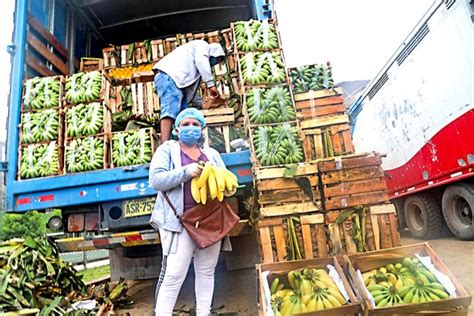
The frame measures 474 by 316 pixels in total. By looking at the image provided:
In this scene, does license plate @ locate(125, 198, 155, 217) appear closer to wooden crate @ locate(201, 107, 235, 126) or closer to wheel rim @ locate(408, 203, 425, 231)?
wooden crate @ locate(201, 107, 235, 126)

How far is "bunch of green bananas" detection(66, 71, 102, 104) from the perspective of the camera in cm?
392

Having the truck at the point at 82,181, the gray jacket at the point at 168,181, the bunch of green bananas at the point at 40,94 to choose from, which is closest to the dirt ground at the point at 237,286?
the truck at the point at 82,181

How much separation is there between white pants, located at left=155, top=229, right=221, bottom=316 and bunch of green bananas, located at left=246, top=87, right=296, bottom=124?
1.48 metres

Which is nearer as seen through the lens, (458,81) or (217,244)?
(217,244)

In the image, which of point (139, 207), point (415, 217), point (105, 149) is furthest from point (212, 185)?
point (415, 217)

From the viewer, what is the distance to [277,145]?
3436 millimetres

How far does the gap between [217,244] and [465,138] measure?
14.0ft

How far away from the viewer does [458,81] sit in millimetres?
5074

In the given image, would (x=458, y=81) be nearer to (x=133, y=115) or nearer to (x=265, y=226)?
(x=265, y=226)

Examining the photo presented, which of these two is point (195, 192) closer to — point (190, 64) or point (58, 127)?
point (190, 64)

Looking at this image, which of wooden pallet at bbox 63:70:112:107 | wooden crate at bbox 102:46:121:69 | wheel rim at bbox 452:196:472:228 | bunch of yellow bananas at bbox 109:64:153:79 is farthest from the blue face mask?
wheel rim at bbox 452:196:472:228

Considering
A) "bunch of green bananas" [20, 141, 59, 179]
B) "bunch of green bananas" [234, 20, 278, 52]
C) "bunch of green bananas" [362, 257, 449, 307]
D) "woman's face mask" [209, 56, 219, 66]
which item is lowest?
"bunch of green bananas" [362, 257, 449, 307]

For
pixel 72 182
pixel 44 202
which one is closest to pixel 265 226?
pixel 72 182

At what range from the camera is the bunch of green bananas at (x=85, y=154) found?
11.6 ft
